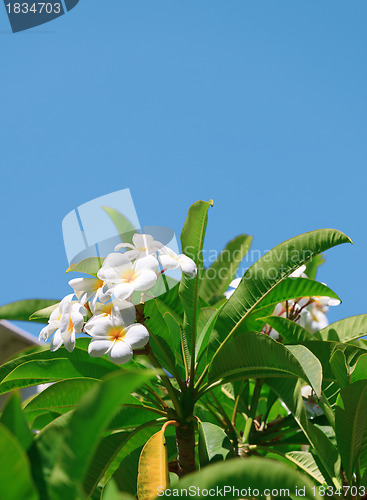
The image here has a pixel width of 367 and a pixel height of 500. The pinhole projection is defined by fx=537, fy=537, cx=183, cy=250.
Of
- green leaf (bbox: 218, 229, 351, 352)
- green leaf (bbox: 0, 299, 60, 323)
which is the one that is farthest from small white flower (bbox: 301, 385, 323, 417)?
green leaf (bbox: 0, 299, 60, 323)

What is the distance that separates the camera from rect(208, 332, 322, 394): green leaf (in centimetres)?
106

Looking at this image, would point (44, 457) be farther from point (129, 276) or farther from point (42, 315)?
point (42, 315)

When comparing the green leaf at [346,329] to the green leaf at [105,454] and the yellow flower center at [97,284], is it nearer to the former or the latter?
the green leaf at [105,454]

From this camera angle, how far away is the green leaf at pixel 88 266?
125 centimetres

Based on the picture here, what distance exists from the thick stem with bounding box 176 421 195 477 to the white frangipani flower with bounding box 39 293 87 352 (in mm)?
332

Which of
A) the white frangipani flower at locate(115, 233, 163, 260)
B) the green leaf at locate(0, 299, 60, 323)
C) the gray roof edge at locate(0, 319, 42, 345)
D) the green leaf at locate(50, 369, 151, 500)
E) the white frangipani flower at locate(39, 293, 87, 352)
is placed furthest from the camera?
the gray roof edge at locate(0, 319, 42, 345)

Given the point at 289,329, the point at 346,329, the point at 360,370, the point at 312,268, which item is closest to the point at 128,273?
the point at 289,329

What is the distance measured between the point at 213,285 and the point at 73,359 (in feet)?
2.99

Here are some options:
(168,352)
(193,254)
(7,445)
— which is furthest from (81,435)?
(193,254)

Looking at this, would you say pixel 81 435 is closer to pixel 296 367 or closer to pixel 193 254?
pixel 296 367

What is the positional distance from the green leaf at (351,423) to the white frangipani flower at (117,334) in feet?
1.48

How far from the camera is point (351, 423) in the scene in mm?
1155

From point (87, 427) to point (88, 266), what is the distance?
2.40 feet

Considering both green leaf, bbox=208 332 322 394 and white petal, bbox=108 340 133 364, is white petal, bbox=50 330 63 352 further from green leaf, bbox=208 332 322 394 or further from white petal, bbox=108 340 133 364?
green leaf, bbox=208 332 322 394
